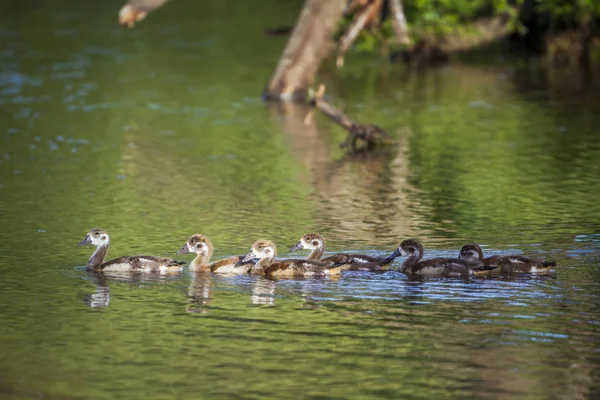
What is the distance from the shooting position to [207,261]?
15.0 meters

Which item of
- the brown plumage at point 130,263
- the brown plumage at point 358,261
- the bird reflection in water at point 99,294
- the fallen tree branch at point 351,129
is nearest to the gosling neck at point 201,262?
the brown plumage at point 130,263

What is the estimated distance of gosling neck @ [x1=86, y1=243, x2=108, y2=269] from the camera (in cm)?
1510

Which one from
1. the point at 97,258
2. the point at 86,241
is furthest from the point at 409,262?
the point at 86,241

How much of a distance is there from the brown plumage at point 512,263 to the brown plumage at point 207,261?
8.02 feet

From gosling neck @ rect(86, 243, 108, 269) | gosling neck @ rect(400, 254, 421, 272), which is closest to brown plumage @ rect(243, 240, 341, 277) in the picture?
gosling neck @ rect(400, 254, 421, 272)

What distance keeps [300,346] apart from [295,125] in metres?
17.3

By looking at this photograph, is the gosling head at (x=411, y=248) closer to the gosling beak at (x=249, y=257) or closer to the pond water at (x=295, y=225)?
the pond water at (x=295, y=225)

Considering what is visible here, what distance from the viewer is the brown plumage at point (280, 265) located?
14438mm

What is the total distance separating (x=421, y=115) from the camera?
30.2 meters

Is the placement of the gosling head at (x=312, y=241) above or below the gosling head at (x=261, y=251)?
above

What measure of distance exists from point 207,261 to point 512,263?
3386mm

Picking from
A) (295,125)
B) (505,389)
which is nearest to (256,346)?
(505,389)

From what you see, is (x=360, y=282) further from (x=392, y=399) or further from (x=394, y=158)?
(x=394, y=158)

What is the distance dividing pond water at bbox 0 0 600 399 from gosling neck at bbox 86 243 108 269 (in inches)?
12.6
